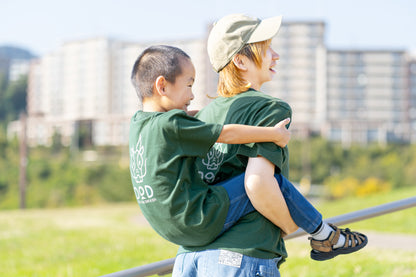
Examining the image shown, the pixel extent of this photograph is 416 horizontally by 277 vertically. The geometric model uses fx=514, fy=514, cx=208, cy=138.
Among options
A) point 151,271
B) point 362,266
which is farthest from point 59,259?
point 151,271

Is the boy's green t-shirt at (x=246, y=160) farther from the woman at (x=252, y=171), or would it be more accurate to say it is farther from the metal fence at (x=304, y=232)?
the metal fence at (x=304, y=232)

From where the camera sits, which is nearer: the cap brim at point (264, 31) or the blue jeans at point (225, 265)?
the blue jeans at point (225, 265)

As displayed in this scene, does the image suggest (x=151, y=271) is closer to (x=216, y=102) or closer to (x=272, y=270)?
(x=272, y=270)

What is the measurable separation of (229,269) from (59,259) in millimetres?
8066

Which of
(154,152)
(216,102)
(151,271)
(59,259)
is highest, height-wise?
(216,102)

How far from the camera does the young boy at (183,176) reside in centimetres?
124

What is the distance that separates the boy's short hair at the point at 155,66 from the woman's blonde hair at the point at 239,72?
0.13 meters

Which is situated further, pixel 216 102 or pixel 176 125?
pixel 216 102

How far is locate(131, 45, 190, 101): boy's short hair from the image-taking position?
4.41 feet

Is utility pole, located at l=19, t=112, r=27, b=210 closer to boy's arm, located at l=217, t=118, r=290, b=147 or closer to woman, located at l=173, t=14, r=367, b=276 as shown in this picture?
woman, located at l=173, t=14, r=367, b=276

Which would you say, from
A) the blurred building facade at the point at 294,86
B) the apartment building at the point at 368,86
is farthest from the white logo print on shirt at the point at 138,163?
the apartment building at the point at 368,86

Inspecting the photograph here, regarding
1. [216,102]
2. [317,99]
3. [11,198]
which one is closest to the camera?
[216,102]

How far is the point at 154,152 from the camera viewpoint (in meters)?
1.26

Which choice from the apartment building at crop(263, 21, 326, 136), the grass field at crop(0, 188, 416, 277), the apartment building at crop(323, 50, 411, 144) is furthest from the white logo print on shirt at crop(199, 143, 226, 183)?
the apartment building at crop(263, 21, 326, 136)
